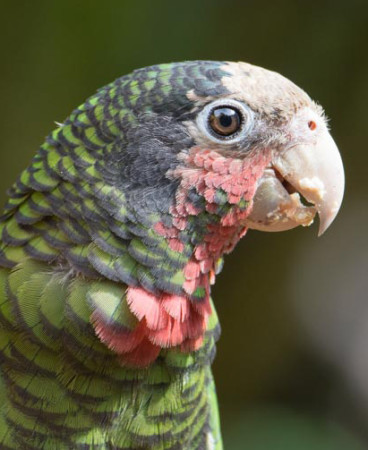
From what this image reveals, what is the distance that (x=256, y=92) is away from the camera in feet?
4.50

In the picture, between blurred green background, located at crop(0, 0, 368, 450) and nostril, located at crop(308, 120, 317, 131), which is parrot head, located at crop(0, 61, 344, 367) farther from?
blurred green background, located at crop(0, 0, 368, 450)

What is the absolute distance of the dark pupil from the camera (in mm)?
1349

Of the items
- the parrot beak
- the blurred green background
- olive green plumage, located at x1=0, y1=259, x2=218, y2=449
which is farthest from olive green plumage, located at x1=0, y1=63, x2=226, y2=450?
the blurred green background

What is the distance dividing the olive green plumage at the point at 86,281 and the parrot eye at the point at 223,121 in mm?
57

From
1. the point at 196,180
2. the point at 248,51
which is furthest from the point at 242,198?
the point at 248,51

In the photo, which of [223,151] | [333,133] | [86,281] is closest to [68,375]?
[86,281]

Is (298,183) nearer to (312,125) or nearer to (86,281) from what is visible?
(312,125)

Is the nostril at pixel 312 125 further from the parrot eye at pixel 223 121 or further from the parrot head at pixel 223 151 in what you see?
the parrot eye at pixel 223 121

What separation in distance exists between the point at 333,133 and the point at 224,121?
1867 millimetres

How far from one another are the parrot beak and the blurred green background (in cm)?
167

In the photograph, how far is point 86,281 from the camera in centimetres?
129

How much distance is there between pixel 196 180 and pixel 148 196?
0.34 ft

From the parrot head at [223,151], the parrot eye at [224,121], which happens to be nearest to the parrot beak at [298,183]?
the parrot head at [223,151]

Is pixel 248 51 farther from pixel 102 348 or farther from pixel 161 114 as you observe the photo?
pixel 102 348
